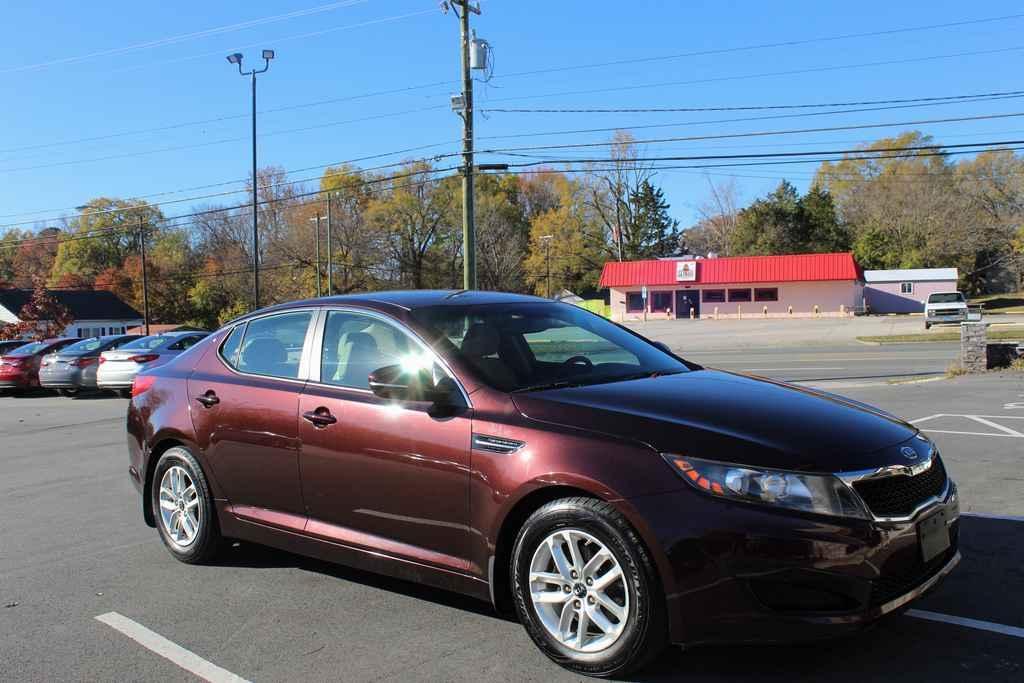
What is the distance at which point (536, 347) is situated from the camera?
474cm

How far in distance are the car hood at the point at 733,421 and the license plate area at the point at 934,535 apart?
1.06ft

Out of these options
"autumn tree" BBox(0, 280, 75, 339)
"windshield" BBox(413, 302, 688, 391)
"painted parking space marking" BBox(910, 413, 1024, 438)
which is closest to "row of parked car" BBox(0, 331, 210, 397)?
"painted parking space marking" BBox(910, 413, 1024, 438)

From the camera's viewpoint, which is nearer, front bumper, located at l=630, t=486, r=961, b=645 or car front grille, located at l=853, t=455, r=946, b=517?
front bumper, located at l=630, t=486, r=961, b=645

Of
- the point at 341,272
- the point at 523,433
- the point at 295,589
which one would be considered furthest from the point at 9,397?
the point at 341,272

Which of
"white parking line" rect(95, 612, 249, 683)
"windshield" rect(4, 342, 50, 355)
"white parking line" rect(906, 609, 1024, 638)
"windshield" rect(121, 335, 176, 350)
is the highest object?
"windshield" rect(121, 335, 176, 350)

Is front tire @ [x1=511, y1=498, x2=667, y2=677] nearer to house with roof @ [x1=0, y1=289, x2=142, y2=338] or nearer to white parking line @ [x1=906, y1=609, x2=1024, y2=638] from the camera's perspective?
white parking line @ [x1=906, y1=609, x2=1024, y2=638]

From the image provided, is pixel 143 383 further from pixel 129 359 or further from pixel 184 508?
pixel 129 359

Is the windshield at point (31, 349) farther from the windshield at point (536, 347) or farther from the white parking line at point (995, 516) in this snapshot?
the white parking line at point (995, 516)

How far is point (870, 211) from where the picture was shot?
85.9 metres

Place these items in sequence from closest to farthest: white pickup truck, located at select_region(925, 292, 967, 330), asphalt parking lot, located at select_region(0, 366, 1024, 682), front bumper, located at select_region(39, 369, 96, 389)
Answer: asphalt parking lot, located at select_region(0, 366, 1024, 682), front bumper, located at select_region(39, 369, 96, 389), white pickup truck, located at select_region(925, 292, 967, 330)

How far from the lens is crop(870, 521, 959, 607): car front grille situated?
3289 mm

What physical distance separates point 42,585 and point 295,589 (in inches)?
63.6

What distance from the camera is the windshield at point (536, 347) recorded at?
4277mm

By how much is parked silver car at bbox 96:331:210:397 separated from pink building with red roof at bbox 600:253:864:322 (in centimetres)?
5023
